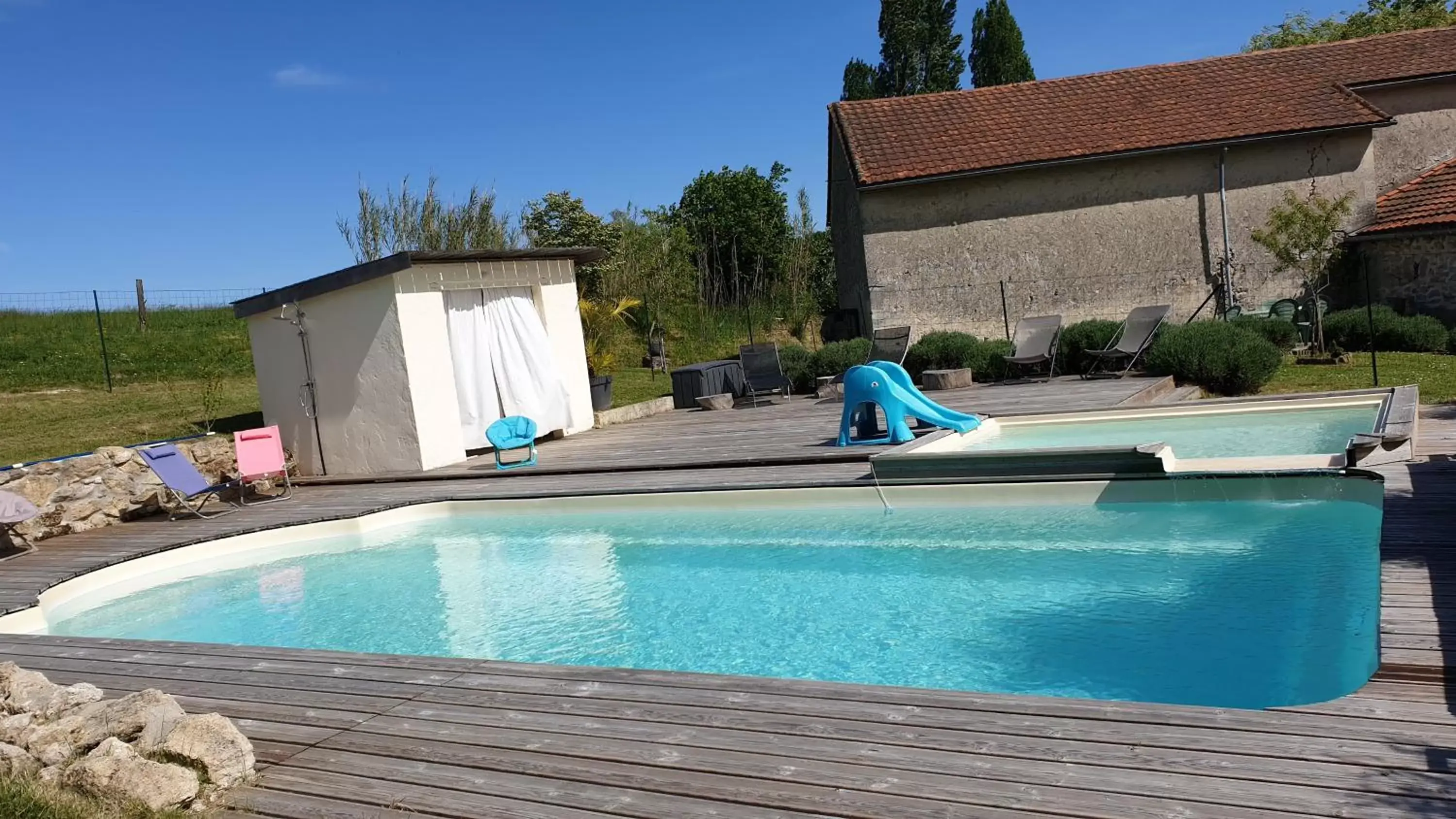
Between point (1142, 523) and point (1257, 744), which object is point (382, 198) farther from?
point (1257, 744)

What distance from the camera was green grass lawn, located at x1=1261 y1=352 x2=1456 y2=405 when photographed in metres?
11.6

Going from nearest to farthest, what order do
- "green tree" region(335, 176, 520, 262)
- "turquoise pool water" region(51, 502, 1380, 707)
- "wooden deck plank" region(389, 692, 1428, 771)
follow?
"wooden deck plank" region(389, 692, 1428, 771), "turquoise pool water" region(51, 502, 1380, 707), "green tree" region(335, 176, 520, 262)

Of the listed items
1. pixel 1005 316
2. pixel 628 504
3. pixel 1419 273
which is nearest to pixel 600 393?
pixel 628 504

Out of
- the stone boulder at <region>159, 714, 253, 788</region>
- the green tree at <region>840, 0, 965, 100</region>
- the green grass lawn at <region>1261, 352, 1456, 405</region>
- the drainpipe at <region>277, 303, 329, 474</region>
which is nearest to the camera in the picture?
the stone boulder at <region>159, 714, 253, 788</region>

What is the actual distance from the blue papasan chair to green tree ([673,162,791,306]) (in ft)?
65.3

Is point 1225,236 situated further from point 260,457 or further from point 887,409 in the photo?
point 260,457

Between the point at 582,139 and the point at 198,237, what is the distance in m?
9.47

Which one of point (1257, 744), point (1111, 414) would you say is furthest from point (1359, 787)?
point (1111, 414)

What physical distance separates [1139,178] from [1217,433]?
409 inches

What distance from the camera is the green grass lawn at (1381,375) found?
1162 centimetres

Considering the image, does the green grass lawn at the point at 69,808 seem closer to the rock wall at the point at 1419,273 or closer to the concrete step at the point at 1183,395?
the concrete step at the point at 1183,395

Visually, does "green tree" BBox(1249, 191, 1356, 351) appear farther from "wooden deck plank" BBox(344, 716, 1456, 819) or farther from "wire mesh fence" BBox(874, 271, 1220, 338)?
"wooden deck plank" BBox(344, 716, 1456, 819)

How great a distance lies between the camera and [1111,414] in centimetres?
1039

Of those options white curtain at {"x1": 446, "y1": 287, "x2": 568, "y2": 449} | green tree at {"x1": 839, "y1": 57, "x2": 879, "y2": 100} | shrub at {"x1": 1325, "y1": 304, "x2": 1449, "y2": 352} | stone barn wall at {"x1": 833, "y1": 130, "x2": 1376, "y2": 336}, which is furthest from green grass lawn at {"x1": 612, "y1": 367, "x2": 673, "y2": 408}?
green tree at {"x1": 839, "y1": 57, "x2": 879, "y2": 100}
